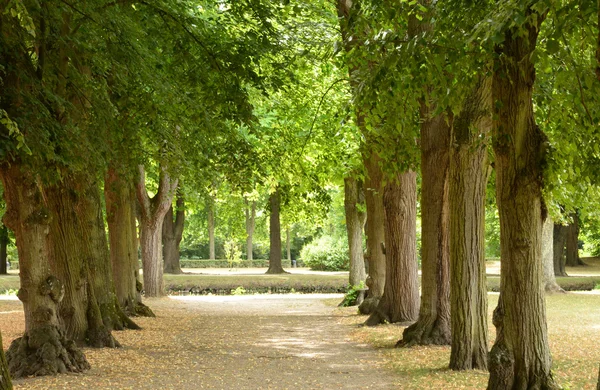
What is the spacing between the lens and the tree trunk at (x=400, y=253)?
59.1 feet

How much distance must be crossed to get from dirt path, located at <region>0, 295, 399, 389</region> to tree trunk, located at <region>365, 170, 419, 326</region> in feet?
3.97

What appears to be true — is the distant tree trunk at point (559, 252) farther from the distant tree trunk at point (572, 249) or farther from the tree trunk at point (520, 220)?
the tree trunk at point (520, 220)

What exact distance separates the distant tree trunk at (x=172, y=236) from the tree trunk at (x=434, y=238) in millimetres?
24540

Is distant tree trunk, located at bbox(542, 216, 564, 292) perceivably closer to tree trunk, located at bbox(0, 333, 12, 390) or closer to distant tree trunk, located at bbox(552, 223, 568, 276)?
distant tree trunk, located at bbox(552, 223, 568, 276)

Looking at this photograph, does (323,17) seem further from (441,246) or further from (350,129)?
(441,246)

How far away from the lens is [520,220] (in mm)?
8461

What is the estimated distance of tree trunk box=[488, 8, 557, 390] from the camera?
8430 millimetres

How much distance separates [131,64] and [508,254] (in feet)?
21.5

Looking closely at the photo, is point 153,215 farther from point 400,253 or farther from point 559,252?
point 559,252

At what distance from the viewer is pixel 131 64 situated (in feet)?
39.7

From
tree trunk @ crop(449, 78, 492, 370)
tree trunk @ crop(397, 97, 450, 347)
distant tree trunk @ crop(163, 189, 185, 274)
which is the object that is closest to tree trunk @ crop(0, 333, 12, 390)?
tree trunk @ crop(449, 78, 492, 370)

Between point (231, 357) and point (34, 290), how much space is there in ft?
12.5

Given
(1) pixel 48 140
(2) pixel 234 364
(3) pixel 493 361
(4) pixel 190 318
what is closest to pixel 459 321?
(3) pixel 493 361

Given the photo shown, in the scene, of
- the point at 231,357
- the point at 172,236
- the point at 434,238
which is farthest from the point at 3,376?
the point at 172,236
